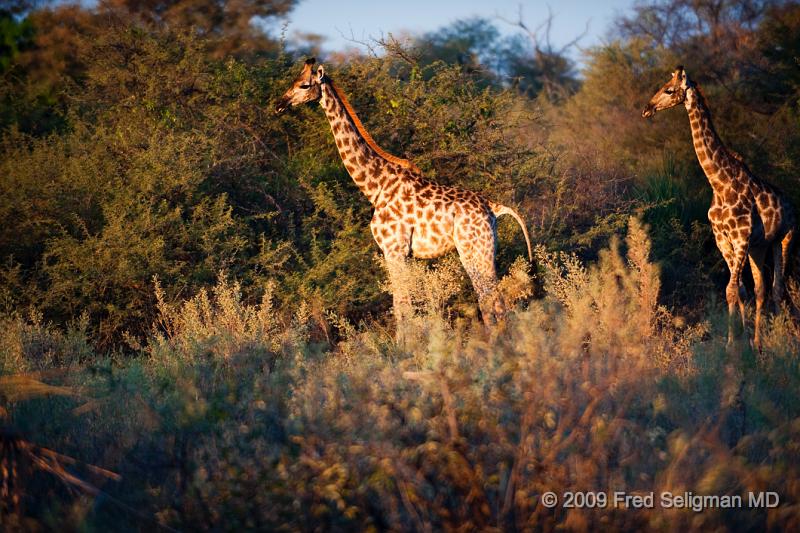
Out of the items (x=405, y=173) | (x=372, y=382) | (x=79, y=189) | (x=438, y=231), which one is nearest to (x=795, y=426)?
(x=372, y=382)

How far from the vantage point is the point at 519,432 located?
3.79m

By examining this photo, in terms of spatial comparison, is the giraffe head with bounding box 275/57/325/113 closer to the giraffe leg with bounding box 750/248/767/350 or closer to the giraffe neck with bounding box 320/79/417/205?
the giraffe neck with bounding box 320/79/417/205

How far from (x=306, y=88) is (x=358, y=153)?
0.68 metres

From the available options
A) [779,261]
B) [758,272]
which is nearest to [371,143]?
[758,272]

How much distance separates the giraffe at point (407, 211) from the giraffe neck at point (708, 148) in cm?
215

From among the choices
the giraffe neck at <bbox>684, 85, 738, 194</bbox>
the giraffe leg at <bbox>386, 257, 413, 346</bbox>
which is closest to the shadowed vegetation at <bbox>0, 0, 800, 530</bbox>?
the giraffe leg at <bbox>386, 257, 413, 346</bbox>

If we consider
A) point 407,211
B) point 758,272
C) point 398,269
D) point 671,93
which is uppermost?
point 671,93

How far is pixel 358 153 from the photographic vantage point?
24.0 ft

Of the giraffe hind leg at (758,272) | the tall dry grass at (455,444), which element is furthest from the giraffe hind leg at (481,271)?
the giraffe hind leg at (758,272)

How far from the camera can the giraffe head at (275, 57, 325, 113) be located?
23.8ft

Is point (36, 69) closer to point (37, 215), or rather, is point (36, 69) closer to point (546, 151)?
point (37, 215)

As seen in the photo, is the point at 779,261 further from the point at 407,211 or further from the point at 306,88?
the point at 306,88

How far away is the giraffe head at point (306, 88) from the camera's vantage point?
7254 mm

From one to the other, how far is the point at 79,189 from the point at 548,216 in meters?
4.37
